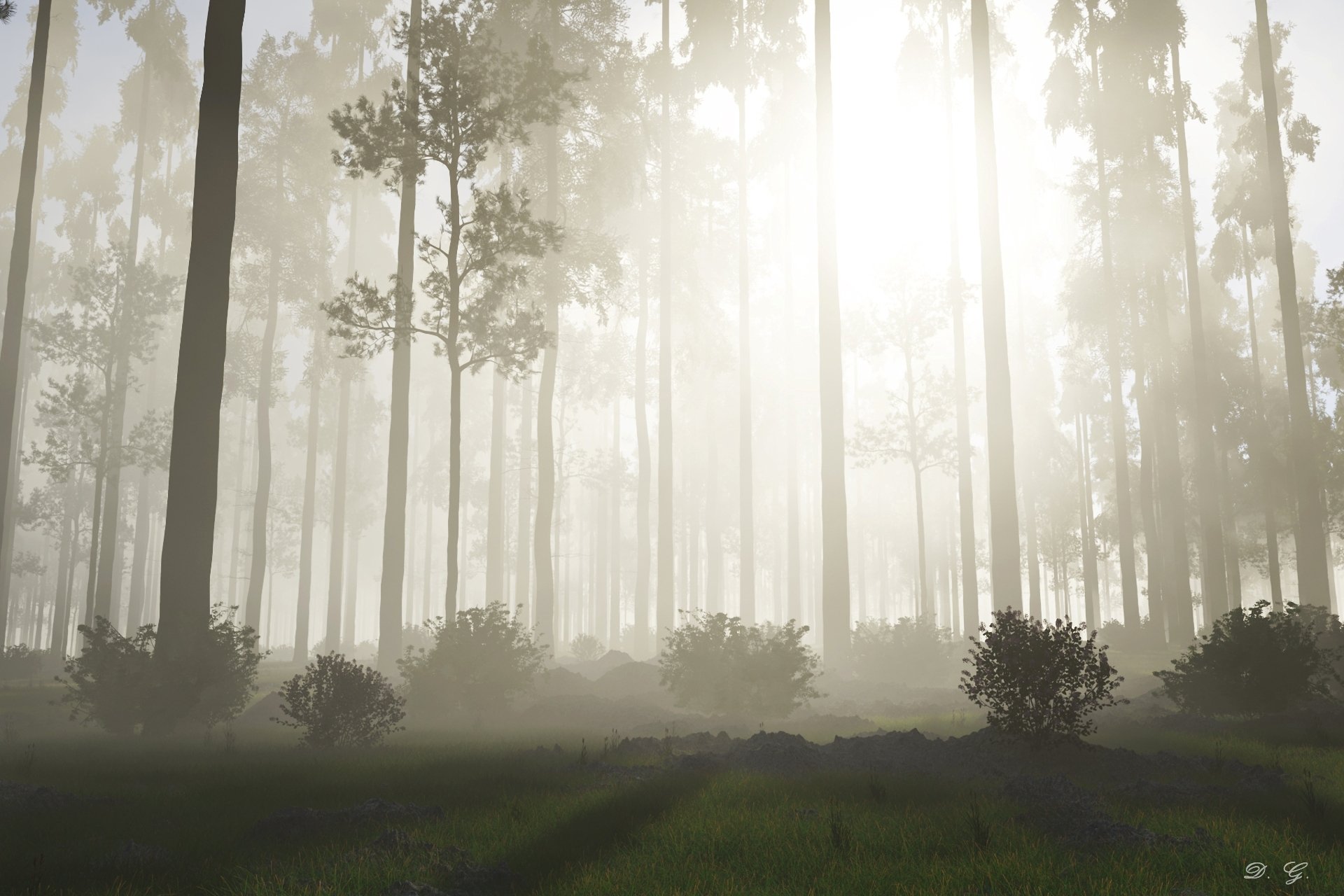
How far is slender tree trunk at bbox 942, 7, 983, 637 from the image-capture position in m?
26.5

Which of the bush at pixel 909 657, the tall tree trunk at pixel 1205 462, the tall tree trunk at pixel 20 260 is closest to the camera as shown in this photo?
the bush at pixel 909 657

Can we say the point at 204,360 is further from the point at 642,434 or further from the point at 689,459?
the point at 689,459

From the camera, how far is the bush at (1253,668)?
11633mm

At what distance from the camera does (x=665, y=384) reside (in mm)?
27844

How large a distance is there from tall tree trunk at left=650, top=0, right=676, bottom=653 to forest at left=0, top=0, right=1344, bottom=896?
0.17m

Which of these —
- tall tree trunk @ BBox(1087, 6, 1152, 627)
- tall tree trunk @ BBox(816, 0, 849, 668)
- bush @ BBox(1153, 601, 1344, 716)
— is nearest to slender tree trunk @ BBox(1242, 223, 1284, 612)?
tall tree trunk @ BBox(1087, 6, 1152, 627)

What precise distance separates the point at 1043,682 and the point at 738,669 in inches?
245

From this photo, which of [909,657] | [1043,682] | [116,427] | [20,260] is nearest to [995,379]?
[909,657]

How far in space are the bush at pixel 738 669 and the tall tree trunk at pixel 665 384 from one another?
1158 centimetres

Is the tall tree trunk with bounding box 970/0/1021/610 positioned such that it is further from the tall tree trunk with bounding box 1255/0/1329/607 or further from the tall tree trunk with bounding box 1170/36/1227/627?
the tall tree trunk with bounding box 1170/36/1227/627

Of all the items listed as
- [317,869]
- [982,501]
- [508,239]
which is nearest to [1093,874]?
[317,869]

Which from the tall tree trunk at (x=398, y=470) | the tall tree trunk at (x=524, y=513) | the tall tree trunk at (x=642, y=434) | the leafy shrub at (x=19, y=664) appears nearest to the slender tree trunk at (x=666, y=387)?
the tall tree trunk at (x=642, y=434)

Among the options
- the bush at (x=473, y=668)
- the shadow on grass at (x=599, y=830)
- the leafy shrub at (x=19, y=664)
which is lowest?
the leafy shrub at (x=19, y=664)

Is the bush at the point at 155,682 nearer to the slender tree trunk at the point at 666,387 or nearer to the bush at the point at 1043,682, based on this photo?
the bush at the point at 1043,682
